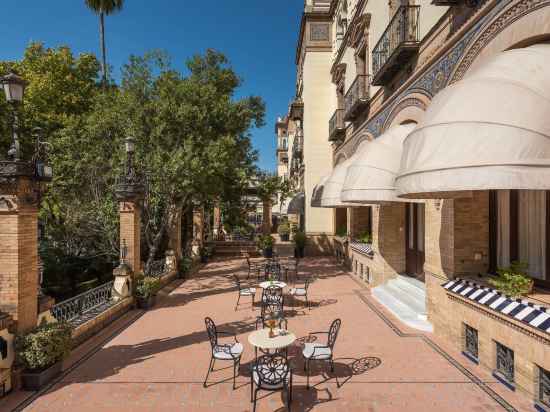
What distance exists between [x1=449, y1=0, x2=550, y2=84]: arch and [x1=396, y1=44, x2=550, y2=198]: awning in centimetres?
48

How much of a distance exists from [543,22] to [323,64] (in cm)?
1917

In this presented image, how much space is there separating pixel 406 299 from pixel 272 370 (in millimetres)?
6343

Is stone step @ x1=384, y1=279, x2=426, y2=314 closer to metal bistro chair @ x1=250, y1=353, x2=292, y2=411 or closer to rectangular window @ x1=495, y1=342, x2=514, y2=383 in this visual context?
rectangular window @ x1=495, y1=342, x2=514, y2=383

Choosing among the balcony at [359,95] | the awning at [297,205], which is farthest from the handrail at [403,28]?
the awning at [297,205]

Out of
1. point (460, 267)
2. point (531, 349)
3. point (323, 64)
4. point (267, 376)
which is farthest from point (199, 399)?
point (323, 64)

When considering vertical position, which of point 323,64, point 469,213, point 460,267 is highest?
point 323,64

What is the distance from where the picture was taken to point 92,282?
15.9 m

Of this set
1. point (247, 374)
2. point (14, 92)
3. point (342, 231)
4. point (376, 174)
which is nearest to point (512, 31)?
point (376, 174)

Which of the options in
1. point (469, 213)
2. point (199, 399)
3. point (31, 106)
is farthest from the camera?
point (31, 106)

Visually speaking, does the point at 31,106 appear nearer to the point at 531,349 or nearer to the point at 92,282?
the point at 92,282

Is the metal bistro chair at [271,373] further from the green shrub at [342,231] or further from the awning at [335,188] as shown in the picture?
the green shrub at [342,231]

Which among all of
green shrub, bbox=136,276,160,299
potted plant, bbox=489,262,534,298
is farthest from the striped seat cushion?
green shrub, bbox=136,276,160,299

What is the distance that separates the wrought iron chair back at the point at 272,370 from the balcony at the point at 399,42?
27.1ft

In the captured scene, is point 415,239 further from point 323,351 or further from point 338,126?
point 338,126
